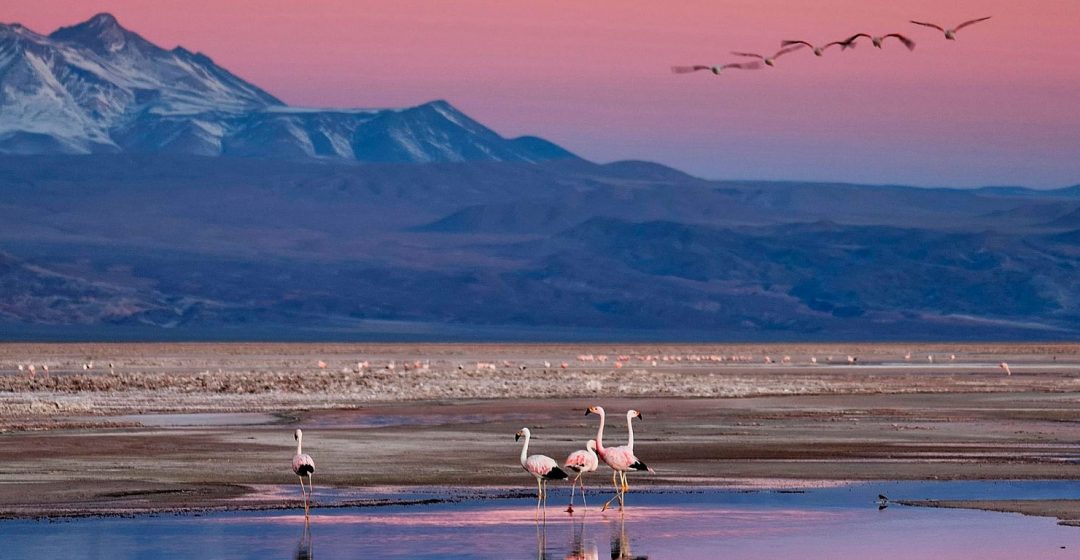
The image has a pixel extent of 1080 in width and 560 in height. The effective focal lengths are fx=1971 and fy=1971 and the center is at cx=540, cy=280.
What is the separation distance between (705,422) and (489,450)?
9487 millimetres

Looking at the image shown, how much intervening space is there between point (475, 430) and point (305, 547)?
18660 mm

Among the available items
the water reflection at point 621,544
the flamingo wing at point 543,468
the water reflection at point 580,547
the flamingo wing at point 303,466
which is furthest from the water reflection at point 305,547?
the water reflection at point 621,544

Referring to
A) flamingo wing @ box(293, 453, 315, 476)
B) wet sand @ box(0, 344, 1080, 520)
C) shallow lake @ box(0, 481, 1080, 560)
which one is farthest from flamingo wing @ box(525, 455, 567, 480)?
wet sand @ box(0, 344, 1080, 520)

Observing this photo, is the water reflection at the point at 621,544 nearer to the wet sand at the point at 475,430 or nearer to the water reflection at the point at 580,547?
the water reflection at the point at 580,547

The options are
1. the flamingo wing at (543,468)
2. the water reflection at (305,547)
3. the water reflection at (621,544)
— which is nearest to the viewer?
the water reflection at (305,547)

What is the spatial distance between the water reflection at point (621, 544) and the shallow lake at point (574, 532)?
11 millimetres

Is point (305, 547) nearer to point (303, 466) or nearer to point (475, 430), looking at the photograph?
point (303, 466)

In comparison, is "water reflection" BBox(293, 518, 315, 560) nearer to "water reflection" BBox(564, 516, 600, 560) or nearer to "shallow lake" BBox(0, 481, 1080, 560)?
"shallow lake" BBox(0, 481, 1080, 560)

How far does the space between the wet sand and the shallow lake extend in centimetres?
134

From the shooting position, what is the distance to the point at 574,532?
70.9ft

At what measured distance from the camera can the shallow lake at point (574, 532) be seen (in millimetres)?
19766

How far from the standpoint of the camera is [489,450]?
109 ft

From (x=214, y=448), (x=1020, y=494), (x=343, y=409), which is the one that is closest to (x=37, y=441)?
(x=214, y=448)

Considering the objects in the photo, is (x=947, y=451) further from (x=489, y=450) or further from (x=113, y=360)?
(x=113, y=360)
